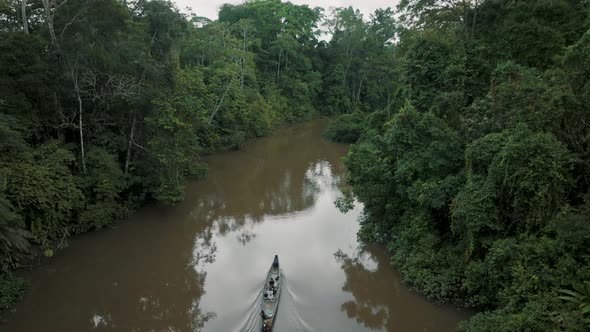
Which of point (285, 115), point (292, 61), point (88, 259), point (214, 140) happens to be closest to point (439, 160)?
point (88, 259)

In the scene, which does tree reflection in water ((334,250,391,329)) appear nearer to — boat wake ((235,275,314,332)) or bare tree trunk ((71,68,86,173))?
boat wake ((235,275,314,332))

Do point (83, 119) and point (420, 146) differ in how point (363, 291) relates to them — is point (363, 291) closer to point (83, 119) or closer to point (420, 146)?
point (420, 146)

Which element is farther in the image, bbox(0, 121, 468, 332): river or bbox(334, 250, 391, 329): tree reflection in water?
bbox(334, 250, 391, 329): tree reflection in water

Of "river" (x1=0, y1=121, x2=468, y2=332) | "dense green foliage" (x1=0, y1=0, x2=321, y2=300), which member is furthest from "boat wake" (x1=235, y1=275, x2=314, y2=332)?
"dense green foliage" (x1=0, y1=0, x2=321, y2=300)

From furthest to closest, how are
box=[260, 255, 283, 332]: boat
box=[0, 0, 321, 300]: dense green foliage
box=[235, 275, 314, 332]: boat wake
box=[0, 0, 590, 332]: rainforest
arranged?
box=[0, 0, 321, 300]: dense green foliage
box=[235, 275, 314, 332]: boat wake
box=[260, 255, 283, 332]: boat
box=[0, 0, 590, 332]: rainforest

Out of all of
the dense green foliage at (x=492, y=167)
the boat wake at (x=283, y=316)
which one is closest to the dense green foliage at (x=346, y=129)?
the dense green foliage at (x=492, y=167)

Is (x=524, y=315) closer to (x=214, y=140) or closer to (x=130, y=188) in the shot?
(x=130, y=188)
